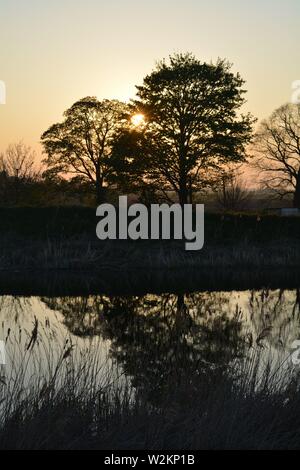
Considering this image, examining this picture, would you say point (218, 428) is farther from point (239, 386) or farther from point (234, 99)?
point (234, 99)

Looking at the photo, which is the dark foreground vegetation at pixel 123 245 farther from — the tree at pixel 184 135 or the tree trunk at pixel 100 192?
the tree trunk at pixel 100 192

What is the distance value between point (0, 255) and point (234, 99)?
24.2 meters

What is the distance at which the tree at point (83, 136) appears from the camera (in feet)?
206

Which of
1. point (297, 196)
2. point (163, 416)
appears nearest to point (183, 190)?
point (297, 196)

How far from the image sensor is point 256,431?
7.41m

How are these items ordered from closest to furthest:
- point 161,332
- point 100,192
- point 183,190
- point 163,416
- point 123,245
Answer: point 163,416 < point 161,332 < point 123,245 < point 183,190 < point 100,192

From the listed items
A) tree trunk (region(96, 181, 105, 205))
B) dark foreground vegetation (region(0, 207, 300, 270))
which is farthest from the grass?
tree trunk (region(96, 181, 105, 205))

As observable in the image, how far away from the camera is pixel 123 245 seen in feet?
122

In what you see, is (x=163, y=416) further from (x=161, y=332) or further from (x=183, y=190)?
(x=183, y=190)

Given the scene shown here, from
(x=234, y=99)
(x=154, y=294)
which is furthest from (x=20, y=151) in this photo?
(x=154, y=294)

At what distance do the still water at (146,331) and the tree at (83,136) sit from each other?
37.8 meters

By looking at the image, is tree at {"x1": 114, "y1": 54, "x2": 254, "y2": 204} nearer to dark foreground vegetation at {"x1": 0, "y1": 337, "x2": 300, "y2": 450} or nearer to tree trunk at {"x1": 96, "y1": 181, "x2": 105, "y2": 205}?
tree trunk at {"x1": 96, "y1": 181, "x2": 105, "y2": 205}

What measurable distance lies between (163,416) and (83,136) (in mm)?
56875

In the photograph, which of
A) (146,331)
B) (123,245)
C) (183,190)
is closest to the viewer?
(146,331)
